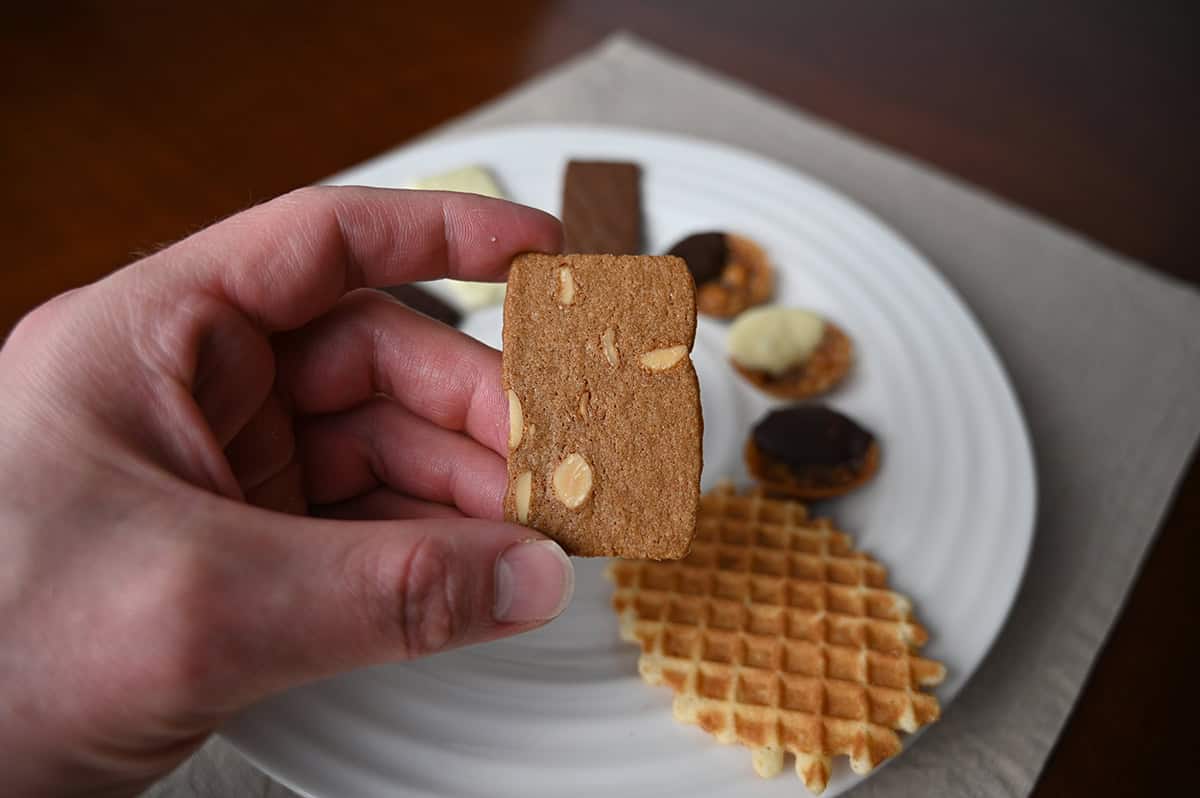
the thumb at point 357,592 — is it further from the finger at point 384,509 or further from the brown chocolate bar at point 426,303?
the brown chocolate bar at point 426,303

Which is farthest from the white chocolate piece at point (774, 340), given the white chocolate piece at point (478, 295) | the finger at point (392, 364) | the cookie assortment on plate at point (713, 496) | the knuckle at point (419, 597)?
the knuckle at point (419, 597)

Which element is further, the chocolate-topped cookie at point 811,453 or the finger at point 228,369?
the chocolate-topped cookie at point 811,453

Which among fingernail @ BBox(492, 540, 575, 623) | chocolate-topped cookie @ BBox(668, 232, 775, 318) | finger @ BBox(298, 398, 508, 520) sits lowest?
fingernail @ BBox(492, 540, 575, 623)

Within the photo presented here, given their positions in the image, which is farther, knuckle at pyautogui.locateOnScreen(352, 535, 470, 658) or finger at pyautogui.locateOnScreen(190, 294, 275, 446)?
finger at pyautogui.locateOnScreen(190, 294, 275, 446)

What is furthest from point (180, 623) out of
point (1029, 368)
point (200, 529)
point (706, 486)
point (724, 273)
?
point (1029, 368)

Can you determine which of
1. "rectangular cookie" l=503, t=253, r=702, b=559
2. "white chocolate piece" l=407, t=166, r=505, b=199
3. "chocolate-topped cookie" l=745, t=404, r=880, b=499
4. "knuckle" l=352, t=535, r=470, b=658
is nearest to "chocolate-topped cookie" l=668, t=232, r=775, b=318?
"chocolate-topped cookie" l=745, t=404, r=880, b=499

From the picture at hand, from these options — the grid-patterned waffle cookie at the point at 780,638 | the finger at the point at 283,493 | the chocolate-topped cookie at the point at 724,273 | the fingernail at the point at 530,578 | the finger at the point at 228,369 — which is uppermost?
the chocolate-topped cookie at the point at 724,273

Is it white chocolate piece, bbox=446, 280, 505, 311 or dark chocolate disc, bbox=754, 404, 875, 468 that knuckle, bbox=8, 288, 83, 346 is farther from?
dark chocolate disc, bbox=754, 404, 875, 468
